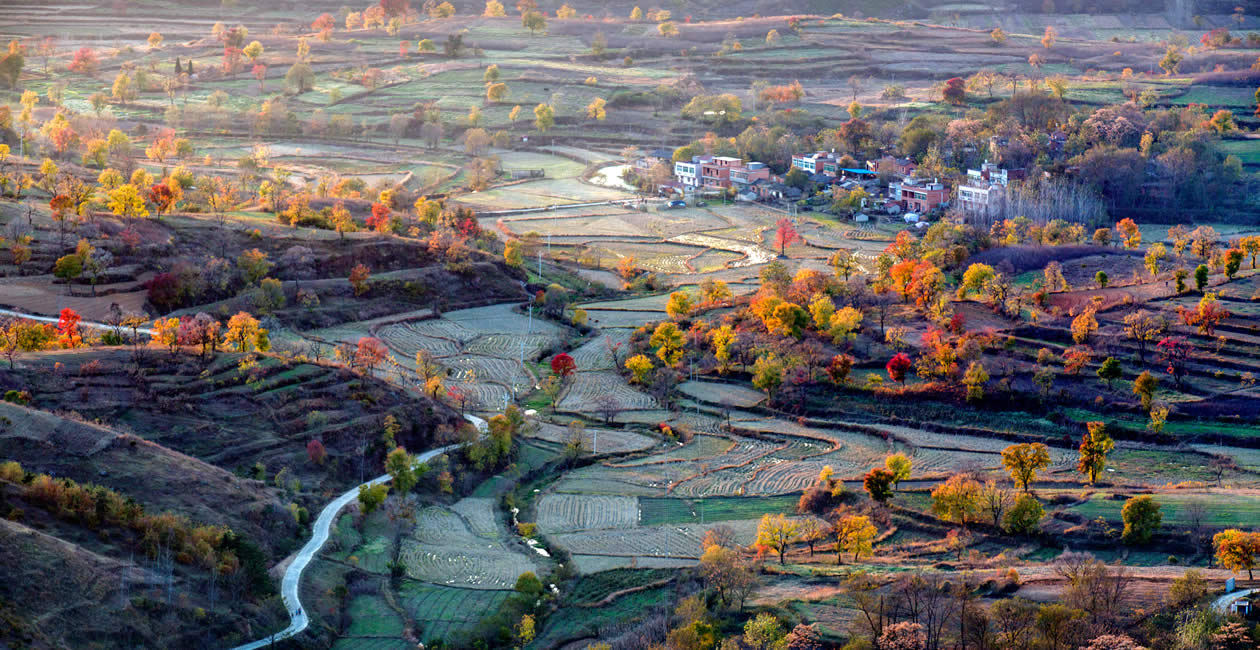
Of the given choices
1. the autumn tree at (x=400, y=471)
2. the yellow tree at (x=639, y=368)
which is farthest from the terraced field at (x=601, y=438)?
the autumn tree at (x=400, y=471)

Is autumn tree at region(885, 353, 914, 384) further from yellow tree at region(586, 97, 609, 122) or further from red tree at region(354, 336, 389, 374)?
yellow tree at region(586, 97, 609, 122)

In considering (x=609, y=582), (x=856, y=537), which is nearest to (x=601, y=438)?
(x=609, y=582)

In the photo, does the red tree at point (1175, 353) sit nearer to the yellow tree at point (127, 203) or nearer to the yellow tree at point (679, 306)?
the yellow tree at point (679, 306)

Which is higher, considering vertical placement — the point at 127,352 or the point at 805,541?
the point at 127,352

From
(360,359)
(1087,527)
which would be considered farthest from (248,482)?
(1087,527)

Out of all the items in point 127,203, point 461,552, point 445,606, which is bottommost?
point 461,552

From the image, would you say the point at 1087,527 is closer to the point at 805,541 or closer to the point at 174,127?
the point at 805,541

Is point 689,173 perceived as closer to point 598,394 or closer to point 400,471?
point 598,394
